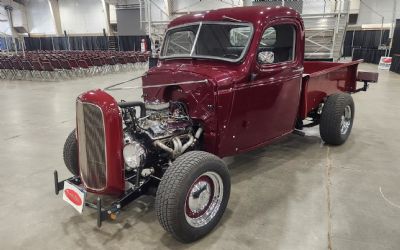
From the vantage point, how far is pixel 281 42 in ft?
12.8

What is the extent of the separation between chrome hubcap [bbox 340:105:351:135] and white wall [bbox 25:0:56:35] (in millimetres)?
33528

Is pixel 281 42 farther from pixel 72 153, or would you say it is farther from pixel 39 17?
→ pixel 39 17

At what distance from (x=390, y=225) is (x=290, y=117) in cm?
168

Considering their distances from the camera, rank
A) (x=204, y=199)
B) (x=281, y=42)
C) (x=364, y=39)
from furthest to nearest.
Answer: (x=364, y=39), (x=281, y=42), (x=204, y=199)

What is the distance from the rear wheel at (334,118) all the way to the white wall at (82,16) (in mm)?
28728

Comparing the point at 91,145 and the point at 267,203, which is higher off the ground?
the point at 91,145

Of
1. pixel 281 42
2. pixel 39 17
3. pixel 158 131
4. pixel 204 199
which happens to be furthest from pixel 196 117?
pixel 39 17

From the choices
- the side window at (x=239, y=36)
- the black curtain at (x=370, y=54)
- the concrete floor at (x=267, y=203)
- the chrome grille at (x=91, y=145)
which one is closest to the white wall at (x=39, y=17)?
the black curtain at (x=370, y=54)

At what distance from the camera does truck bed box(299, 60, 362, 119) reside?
4.32 m

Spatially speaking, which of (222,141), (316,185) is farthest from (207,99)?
(316,185)

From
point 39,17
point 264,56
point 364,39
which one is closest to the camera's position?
point 264,56

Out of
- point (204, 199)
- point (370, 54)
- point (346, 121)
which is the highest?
point (370, 54)

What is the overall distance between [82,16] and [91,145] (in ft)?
104

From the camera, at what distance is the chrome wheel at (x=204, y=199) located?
2.69m
